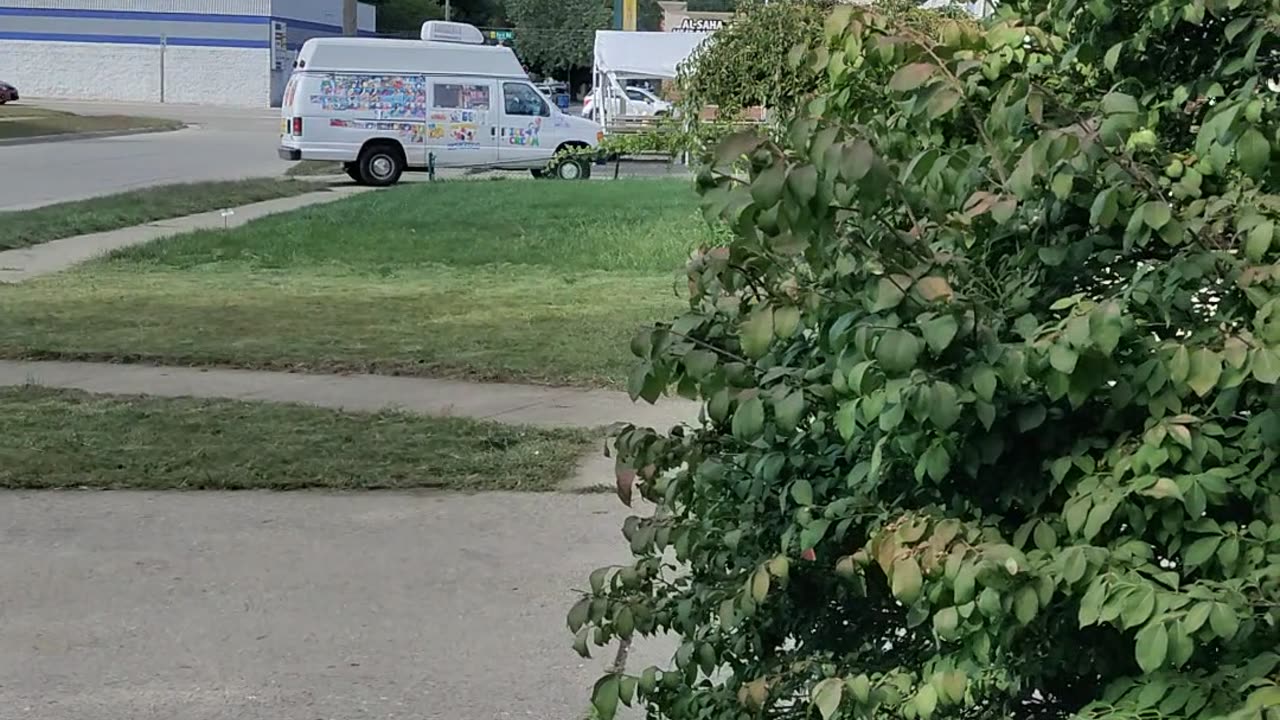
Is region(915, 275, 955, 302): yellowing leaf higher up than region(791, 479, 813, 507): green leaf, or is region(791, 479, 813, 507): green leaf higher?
region(915, 275, 955, 302): yellowing leaf

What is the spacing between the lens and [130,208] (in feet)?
65.2

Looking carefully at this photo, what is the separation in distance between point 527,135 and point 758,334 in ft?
87.2

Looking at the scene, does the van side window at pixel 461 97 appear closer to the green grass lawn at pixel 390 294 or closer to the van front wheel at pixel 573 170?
the van front wheel at pixel 573 170

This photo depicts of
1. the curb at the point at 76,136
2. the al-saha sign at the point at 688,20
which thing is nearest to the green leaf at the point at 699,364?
the curb at the point at 76,136

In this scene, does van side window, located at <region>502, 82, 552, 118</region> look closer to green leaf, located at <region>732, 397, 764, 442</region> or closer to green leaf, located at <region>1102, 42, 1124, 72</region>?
green leaf, located at <region>1102, 42, 1124, 72</region>

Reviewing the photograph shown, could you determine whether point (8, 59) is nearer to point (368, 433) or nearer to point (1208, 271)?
point (368, 433)

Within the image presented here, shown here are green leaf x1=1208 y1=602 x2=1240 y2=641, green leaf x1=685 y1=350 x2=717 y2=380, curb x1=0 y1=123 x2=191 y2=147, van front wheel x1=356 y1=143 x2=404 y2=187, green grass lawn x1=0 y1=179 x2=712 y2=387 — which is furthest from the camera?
curb x1=0 y1=123 x2=191 y2=147

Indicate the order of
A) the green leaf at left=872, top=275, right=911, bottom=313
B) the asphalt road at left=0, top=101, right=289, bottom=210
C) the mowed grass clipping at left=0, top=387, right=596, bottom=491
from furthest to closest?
the asphalt road at left=0, top=101, right=289, bottom=210, the mowed grass clipping at left=0, top=387, right=596, bottom=491, the green leaf at left=872, top=275, right=911, bottom=313

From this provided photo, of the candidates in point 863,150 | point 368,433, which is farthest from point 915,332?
point 368,433

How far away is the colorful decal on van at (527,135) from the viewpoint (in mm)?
28359

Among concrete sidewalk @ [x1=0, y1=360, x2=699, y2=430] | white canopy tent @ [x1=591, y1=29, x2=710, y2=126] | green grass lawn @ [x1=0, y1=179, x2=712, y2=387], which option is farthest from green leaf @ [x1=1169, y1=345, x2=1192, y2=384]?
white canopy tent @ [x1=591, y1=29, x2=710, y2=126]

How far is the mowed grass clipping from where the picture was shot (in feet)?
22.2

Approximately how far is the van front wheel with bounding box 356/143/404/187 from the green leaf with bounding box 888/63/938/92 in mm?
25746

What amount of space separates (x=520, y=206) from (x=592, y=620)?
17.2 metres
